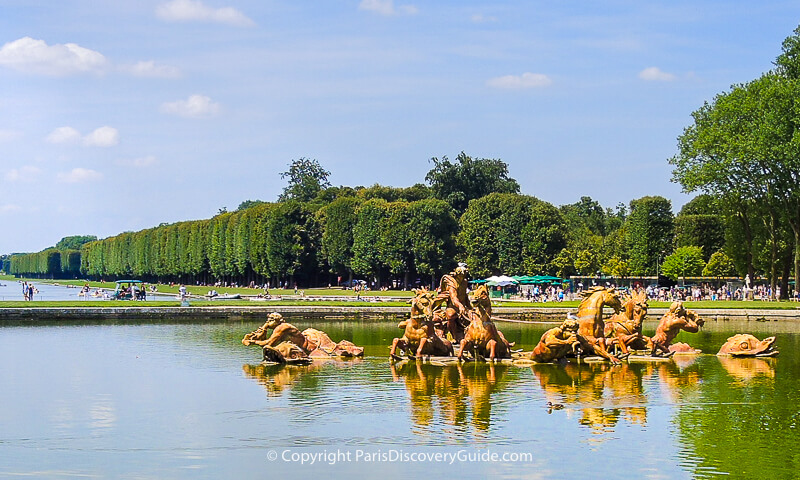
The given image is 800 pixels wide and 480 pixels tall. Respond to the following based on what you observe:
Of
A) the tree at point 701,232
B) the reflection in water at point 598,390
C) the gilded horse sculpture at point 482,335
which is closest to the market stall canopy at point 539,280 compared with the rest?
the tree at point 701,232

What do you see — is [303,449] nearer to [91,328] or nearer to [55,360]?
[55,360]

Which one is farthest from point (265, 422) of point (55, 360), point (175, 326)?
point (175, 326)

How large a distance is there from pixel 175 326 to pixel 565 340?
796 inches

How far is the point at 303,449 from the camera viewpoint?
14.8m

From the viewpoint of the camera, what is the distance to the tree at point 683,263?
7619cm

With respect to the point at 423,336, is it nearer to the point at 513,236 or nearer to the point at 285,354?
the point at 285,354

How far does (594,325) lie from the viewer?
2408 centimetres

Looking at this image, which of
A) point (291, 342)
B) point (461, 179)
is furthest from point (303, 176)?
point (291, 342)

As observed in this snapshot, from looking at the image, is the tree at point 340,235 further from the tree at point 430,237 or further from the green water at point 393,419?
the green water at point 393,419

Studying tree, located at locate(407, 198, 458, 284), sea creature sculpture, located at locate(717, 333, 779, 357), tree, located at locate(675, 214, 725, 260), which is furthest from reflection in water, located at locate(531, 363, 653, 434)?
tree, located at locate(675, 214, 725, 260)

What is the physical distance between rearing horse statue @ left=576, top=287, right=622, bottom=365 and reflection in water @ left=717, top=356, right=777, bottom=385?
2.58 meters

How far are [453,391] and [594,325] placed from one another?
5.54 meters

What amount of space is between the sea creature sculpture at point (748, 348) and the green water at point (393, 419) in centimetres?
46
